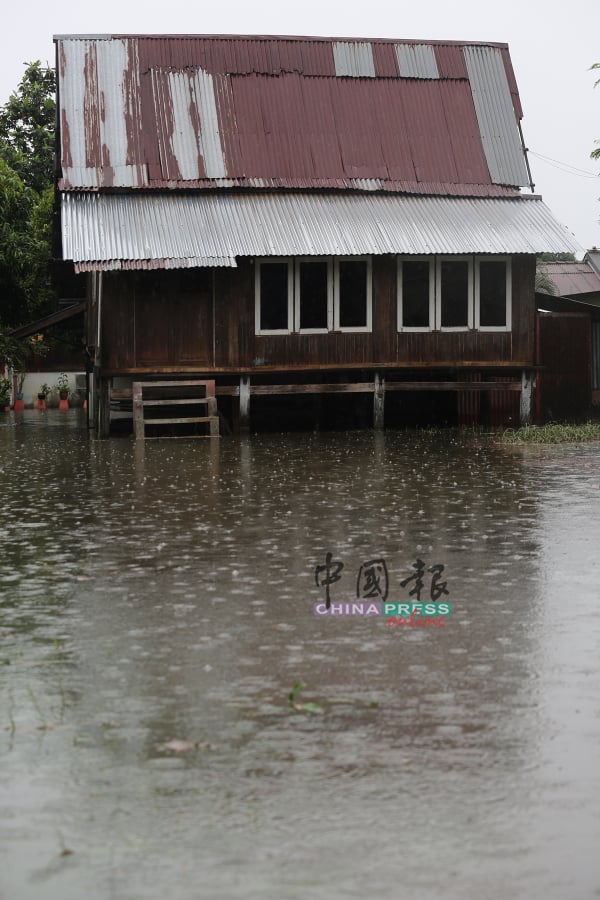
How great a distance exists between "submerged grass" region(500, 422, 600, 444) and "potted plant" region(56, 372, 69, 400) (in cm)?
2659

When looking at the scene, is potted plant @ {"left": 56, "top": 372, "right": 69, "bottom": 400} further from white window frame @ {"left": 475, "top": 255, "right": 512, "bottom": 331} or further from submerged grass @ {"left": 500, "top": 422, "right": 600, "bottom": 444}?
submerged grass @ {"left": 500, "top": 422, "right": 600, "bottom": 444}

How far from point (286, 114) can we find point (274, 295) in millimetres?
4473

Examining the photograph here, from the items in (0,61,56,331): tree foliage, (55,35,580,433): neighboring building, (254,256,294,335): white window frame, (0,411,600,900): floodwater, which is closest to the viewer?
(0,411,600,900): floodwater

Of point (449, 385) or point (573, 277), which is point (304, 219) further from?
point (573, 277)

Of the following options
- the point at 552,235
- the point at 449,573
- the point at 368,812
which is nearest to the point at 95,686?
the point at 368,812

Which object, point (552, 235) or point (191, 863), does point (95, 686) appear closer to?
point (191, 863)

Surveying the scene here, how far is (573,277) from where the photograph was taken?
154ft

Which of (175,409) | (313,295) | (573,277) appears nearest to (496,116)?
(313,295)

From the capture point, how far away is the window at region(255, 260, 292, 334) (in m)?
25.0

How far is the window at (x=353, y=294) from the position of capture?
25.3 m

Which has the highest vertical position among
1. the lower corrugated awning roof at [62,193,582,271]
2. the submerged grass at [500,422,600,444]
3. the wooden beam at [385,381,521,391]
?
the lower corrugated awning roof at [62,193,582,271]

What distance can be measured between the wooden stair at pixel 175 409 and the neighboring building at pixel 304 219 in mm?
672

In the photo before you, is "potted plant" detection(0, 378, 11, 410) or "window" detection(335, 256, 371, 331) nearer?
"window" detection(335, 256, 371, 331)

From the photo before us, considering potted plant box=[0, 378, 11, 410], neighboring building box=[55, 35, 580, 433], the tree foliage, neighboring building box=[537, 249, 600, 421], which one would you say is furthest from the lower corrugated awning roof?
potted plant box=[0, 378, 11, 410]
